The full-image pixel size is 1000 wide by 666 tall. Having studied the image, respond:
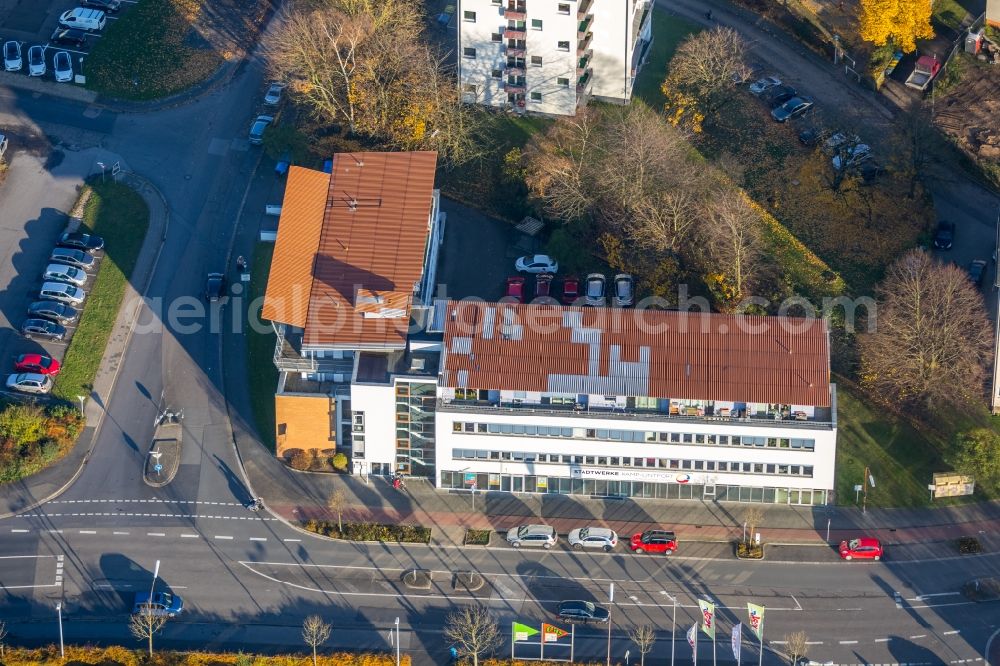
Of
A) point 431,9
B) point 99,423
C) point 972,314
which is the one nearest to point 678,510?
point 972,314

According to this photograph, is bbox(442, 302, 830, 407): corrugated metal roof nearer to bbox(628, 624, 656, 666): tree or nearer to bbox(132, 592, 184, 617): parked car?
bbox(628, 624, 656, 666): tree

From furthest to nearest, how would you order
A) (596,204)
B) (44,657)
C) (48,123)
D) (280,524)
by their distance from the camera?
1. (48,123)
2. (596,204)
3. (280,524)
4. (44,657)

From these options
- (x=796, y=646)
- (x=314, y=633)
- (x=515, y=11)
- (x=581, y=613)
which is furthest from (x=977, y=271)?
(x=314, y=633)

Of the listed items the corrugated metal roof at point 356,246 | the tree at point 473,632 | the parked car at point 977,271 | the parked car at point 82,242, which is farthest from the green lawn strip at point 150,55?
the parked car at point 977,271

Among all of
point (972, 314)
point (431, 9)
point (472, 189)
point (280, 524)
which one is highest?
point (431, 9)

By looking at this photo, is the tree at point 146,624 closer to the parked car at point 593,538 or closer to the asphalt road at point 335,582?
the asphalt road at point 335,582

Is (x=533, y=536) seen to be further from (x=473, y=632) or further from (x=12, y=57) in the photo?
(x=12, y=57)

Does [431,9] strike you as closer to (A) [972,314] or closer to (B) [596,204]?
(B) [596,204]
